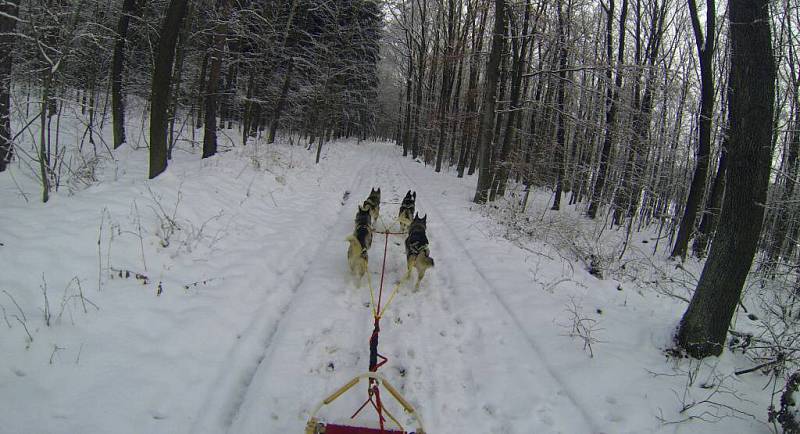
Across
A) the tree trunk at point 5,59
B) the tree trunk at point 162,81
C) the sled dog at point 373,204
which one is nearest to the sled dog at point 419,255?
the sled dog at point 373,204

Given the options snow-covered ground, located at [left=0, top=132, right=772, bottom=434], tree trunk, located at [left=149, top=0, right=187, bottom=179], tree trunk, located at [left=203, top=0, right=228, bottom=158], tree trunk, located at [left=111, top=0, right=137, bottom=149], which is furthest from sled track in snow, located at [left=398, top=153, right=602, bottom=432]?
tree trunk, located at [left=111, top=0, right=137, bottom=149]

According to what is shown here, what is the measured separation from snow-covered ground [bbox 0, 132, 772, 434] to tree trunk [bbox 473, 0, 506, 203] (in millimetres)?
6722

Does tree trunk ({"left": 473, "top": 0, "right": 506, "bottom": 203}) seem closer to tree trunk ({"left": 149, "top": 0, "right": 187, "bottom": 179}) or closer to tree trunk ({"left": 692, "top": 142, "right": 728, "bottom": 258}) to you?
tree trunk ({"left": 692, "top": 142, "right": 728, "bottom": 258})

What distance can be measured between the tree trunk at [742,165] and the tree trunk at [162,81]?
9.12 metres

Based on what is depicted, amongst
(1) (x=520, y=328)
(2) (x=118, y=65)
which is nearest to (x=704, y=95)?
(1) (x=520, y=328)

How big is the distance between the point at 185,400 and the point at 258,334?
1075mm

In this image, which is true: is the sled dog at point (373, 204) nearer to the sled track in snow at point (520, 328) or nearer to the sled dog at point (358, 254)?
the sled track in snow at point (520, 328)

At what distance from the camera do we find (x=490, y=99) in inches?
511

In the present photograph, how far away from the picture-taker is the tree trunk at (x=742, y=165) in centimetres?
355

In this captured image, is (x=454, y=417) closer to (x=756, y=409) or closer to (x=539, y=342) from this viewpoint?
(x=539, y=342)

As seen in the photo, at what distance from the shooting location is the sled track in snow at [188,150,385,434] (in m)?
2.91

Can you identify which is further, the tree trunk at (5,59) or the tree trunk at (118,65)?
the tree trunk at (118,65)

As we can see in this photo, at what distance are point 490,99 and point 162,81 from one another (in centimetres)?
1006

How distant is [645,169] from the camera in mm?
13555
